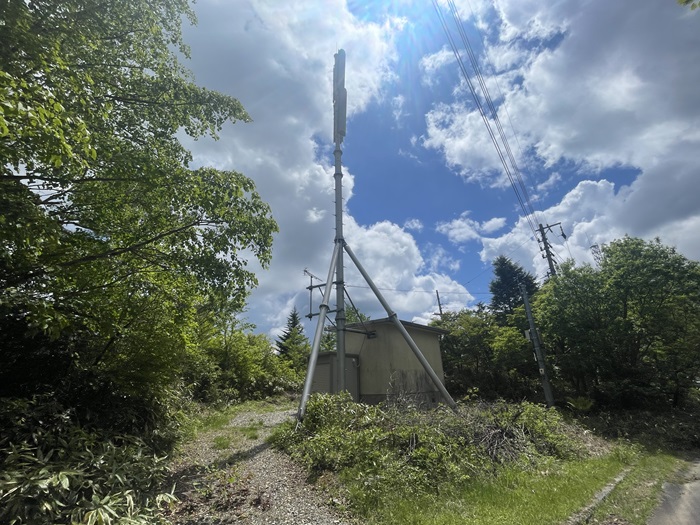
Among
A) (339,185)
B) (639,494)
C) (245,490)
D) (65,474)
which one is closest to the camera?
(65,474)

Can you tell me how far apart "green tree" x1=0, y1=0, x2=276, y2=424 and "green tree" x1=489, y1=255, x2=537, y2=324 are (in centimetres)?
2681

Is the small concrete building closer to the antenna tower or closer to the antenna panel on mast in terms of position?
the antenna tower

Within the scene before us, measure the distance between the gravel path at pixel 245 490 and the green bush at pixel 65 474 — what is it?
52 centimetres

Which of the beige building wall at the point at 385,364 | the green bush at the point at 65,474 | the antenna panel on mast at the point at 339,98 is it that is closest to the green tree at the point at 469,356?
the beige building wall at the point at 385,364

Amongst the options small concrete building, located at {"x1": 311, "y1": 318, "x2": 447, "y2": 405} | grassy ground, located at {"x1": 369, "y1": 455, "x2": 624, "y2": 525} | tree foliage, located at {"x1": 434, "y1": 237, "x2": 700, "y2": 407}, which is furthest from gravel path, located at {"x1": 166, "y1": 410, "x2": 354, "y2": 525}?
tree foliage, located at {"x1": 434, "y1": 237, "x2": 700, "y2": 407}

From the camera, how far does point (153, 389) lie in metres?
6.53

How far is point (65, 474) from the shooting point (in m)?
3.48

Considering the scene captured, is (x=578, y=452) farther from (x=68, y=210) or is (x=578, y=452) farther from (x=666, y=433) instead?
(x=68, y=210)

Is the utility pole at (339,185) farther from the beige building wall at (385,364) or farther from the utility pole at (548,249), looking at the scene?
the utility pole at (548,249)

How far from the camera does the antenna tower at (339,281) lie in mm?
10148

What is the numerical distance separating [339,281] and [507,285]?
75.1 ft

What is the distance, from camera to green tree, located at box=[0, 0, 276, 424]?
3926 mm

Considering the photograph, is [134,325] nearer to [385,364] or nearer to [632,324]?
[385,364]

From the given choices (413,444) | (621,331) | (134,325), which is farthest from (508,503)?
(621,331)
